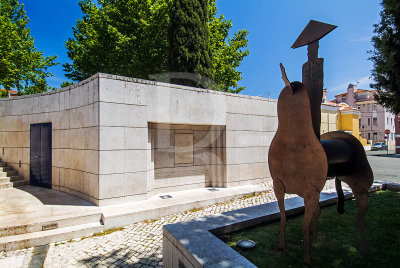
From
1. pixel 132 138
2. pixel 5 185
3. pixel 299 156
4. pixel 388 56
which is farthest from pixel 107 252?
pixel 388 56

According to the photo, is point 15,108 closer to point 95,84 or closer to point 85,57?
point 95,84

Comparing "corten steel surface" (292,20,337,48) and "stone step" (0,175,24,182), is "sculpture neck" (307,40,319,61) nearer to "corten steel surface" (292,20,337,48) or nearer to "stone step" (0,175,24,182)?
"corten steel surface" (292,20,337,48)

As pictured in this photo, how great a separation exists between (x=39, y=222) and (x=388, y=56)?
12012 millimetres

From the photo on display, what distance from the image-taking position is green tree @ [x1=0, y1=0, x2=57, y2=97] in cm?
1772

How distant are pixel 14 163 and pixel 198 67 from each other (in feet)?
38.5

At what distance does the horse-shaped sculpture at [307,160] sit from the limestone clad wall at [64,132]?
5939 millimetres

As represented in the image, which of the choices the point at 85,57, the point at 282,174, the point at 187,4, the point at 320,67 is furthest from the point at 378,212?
the point at 85,57

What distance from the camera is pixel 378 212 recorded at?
5867 millimetres

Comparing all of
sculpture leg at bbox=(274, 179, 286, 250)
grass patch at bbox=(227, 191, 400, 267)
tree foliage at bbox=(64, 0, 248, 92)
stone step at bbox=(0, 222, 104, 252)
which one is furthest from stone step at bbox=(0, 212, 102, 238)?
tree foliage at bbox=(64, 0, 248, 92)

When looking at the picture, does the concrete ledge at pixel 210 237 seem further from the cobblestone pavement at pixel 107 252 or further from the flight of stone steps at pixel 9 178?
the flight of stone steps at pixel 9 178

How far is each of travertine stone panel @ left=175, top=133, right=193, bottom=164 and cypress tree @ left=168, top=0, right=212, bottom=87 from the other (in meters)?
6.82

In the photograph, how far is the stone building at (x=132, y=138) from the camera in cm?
746

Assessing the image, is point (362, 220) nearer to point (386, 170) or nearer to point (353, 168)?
point (353, 168)

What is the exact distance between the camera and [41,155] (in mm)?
9711
